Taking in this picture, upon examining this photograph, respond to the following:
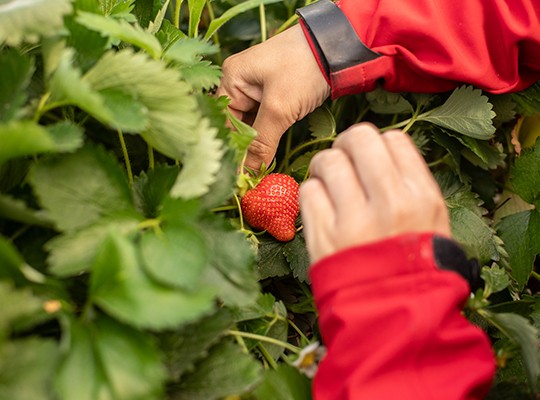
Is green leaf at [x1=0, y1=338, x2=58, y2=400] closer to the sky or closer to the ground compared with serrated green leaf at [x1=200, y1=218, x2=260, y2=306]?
closer to the sky

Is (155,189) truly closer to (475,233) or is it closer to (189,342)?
(189,342)

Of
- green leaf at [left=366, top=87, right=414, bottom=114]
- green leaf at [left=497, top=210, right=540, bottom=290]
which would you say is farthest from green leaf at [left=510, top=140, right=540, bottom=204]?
green leaf at [left=366, top=87, right=414, bottom=114]

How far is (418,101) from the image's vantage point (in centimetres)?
82

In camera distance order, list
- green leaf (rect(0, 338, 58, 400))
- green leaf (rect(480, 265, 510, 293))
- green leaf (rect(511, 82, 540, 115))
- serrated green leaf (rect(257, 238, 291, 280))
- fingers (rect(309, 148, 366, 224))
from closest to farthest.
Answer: green leaf (rect(0, 338, 58, 400)), fingers (rect(309, 148, 366, 224)), green leaf (rect(480, 265, 510, 293)), serrated green leaf (rect(257, 238, 291, 280)), green leaf (rect(511, 82, 540, 115))

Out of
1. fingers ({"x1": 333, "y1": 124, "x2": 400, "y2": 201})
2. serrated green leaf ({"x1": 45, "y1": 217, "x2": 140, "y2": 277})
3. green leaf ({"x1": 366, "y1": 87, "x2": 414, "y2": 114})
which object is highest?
serrated green leaf ({"x1": 45, "y1": 217, "x2": 140, "y2": 277})

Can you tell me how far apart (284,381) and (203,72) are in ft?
0.98

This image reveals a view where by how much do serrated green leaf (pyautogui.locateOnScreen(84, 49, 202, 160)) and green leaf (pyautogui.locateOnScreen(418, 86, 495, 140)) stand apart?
1.31ft

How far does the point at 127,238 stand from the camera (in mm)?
452

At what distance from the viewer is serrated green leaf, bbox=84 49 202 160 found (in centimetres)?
47

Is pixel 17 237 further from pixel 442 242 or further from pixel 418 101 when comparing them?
pixel 418 101

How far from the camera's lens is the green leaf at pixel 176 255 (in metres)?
0.42

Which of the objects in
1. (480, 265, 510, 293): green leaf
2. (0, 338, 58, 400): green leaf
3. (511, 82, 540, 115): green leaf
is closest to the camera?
(0, 338, 58, 400): green leaf

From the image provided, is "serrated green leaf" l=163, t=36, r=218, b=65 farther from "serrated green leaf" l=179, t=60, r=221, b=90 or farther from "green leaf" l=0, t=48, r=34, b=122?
"green leaf" l=0, t=48, r=34, b=122

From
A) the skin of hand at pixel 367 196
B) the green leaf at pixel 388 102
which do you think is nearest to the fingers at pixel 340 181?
the skin of hand at pixel 367 196
